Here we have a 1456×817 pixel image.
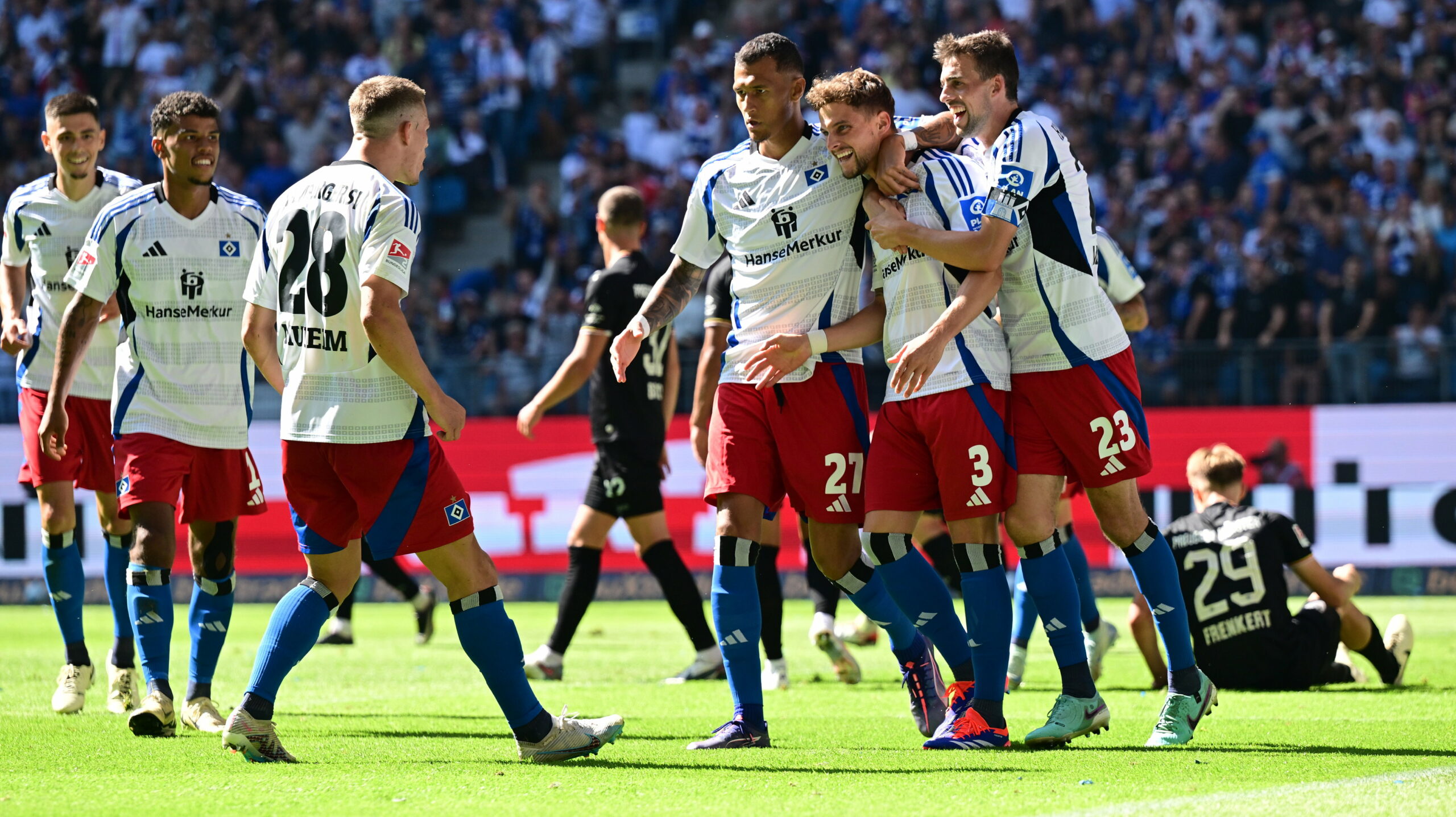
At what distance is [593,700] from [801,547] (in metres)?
6.40

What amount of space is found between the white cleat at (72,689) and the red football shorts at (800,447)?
3.12 metres

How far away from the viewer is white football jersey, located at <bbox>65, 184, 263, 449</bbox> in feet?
19.5

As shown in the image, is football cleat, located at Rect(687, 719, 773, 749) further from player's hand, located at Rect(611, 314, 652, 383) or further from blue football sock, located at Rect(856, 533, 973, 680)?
player's hand, located at Rect(611, 314, 652, 383)

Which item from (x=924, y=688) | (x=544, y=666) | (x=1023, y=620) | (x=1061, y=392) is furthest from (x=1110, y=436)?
(x=544, y=666)

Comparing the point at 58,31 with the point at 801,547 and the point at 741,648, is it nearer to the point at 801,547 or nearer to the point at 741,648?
the point at 801,547

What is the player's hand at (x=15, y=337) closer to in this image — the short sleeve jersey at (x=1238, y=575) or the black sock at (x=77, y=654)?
the black sock at (x=77, y=654)

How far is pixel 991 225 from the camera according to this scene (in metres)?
4.91

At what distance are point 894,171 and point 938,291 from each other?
0.44 metres

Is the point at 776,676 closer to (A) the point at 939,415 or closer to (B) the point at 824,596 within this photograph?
(B) the point at 824,596

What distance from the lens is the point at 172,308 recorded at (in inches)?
237

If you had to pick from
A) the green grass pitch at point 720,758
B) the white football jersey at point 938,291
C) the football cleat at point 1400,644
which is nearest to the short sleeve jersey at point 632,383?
the green grass pitch at point 720,758

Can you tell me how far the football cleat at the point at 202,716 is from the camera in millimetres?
5664

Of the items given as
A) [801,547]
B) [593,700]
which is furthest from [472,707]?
[801,547]

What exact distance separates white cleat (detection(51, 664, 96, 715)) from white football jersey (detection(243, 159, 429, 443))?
2391 mm
